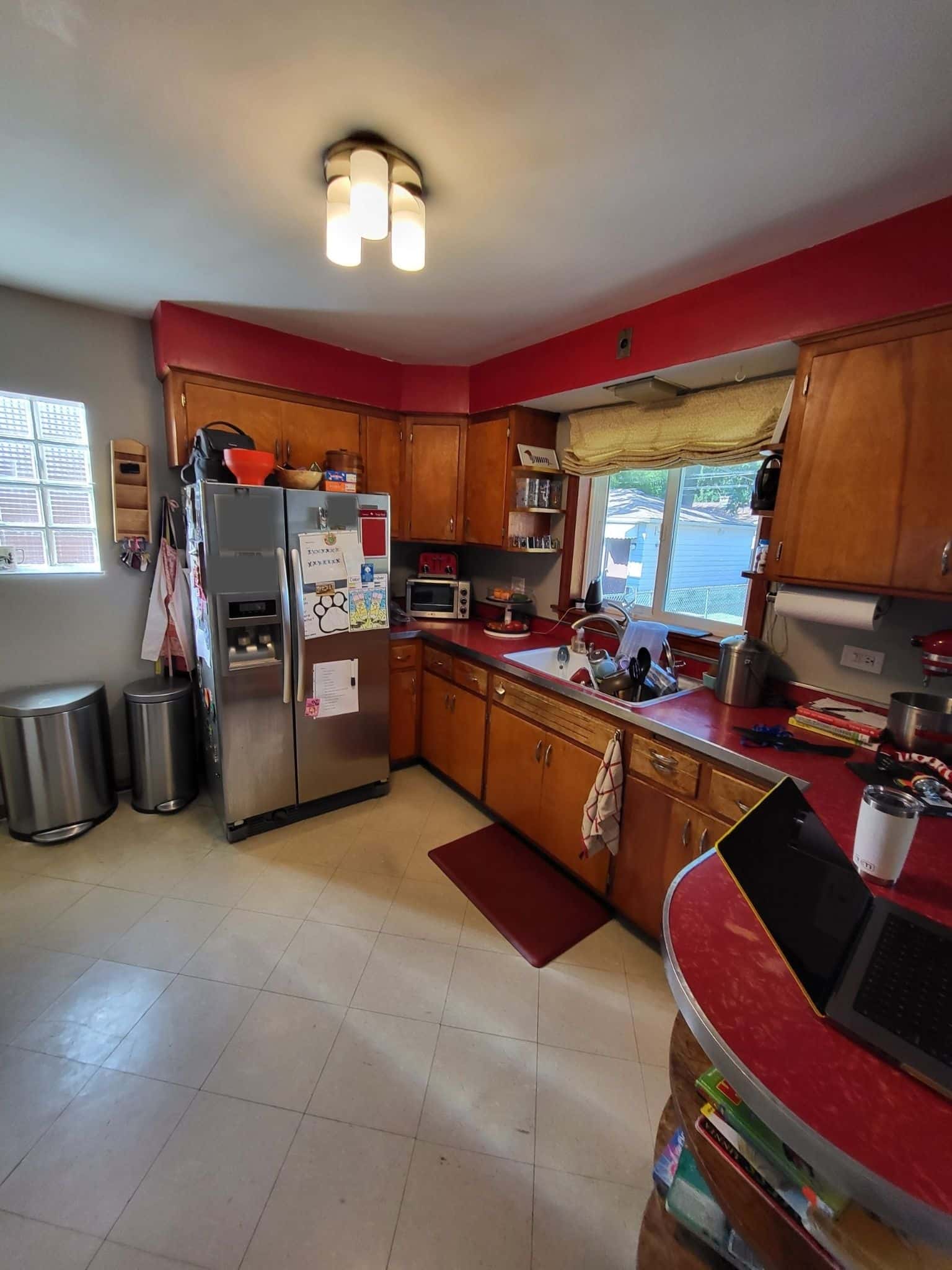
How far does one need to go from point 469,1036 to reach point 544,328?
2.85 metres

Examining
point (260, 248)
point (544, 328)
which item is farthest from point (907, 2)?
point (260, 248)

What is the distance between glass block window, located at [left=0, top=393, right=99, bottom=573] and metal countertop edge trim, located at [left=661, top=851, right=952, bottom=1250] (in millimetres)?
3086

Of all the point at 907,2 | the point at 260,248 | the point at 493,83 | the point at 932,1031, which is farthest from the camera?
the point at 260,248

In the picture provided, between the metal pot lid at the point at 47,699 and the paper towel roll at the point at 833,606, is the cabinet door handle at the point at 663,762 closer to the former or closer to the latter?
the paper towel roll at the point at 833,606

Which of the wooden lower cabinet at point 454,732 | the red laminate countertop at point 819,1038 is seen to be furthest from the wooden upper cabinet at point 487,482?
the red laminate countertop at point 819,1038

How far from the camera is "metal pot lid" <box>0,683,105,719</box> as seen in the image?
7.34 ft

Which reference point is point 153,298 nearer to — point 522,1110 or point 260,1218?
point 260,1218

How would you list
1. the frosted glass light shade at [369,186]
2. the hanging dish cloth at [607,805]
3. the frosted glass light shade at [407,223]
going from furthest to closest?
Answer: the hanging dish cloth at [607,805], the frosted glass light shade at [407,223], the frosted glass light shade at [369,186]

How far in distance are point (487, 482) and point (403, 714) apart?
148cm

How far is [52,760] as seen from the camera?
2.31 meters

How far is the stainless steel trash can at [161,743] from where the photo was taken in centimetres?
253

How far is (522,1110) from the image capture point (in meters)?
1.38

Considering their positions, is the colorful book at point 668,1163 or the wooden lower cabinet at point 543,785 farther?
the wooden lower cabinet at point 543,785

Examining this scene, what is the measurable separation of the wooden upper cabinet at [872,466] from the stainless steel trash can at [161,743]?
2821 mm
